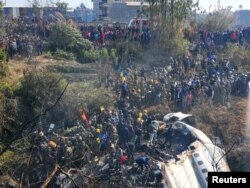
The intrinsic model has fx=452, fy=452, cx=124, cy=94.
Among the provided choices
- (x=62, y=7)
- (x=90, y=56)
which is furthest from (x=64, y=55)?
(x=62, y=7)

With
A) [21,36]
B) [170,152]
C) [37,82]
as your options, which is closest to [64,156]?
[170,152]

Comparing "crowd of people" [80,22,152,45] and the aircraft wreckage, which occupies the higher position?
"crowd of people" [80,22,152,45]

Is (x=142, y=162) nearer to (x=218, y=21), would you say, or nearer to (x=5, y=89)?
(x=5, y=89)

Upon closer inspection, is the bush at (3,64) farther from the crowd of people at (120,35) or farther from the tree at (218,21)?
the tree at (218,21)

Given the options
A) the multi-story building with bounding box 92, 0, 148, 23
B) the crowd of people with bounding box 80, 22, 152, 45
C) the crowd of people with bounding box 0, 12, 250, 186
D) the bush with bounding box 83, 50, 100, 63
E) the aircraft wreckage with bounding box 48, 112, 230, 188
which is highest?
the multi-story building with bounding box 92, 0, 148, 23

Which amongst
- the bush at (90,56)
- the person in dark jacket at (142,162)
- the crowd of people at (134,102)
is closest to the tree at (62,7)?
the crowd of people at (134,102)

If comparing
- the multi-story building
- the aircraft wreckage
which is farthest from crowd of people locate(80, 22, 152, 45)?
the multi-story building

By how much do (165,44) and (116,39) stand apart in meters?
3.35

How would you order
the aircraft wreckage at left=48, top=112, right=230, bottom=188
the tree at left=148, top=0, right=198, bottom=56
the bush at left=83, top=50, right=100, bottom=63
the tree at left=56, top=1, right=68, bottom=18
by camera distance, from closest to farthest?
the aircraft wreckage at left=48, top=112, right=230, bottom=188
the bush at left=83, top=50, right=100, bottom=63
the tree at left=148, top=0, right=198, bottom=56
the tree at left=56, top=1, right=68, bottom=18

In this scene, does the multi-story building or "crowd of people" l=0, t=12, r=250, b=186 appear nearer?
"crowd of people" l=0, t=12, r=250, b=186

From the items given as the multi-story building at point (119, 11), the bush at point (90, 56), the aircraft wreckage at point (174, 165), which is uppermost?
the multi-story building at point (119, 11)

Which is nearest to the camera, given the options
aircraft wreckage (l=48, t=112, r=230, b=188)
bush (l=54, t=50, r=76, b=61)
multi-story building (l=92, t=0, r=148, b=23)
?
aircraft wreckage (l=48, t=112, r=230, b=188)

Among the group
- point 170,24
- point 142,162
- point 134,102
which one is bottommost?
point 142,162

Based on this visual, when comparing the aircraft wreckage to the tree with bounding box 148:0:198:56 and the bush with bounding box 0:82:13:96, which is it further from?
the tree with bounding box 148:0:198:56
